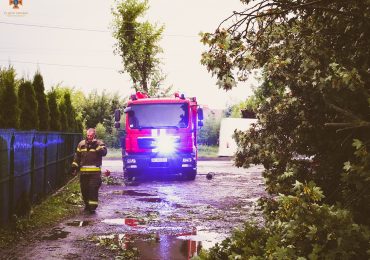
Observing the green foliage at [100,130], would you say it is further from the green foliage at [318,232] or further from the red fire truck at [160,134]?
the green foliage at [318,232]

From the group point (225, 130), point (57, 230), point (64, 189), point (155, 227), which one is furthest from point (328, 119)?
point (225, 130)

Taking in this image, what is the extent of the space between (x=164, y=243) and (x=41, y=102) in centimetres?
858

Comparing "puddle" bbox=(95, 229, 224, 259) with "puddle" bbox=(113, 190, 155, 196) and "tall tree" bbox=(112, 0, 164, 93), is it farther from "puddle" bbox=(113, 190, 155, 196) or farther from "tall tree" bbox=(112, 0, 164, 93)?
"tall tree" bbox=(112, 0, 164, 93)

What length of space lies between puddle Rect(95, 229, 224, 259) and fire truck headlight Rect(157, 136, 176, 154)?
9747mm

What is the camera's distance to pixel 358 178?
377 centimetres

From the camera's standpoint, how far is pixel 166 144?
18.7m

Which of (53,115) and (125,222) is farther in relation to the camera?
(53,115)

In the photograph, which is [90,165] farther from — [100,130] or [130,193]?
[100,130]

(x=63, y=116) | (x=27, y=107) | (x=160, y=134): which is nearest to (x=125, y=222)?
(x=27, y=107)

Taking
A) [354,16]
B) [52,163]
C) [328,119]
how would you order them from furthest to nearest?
1. [52,163]
2. [328,119]
3. [354,16]

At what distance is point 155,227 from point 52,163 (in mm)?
5940

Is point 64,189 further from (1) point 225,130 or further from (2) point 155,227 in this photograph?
(1) point 225,130

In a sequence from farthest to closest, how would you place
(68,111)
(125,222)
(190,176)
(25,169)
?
(68,111), (190,176), (25,169), (125,222)

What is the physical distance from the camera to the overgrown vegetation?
3723 mm
